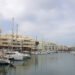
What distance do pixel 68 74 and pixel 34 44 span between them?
284 ft

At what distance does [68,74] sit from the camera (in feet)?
88.2

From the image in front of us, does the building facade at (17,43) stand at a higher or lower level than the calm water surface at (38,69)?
higher

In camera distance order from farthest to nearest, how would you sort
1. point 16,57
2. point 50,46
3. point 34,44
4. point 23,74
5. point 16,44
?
point 50,46 → point 34,44 → point 16,44 → point 16,57 → point 23,74

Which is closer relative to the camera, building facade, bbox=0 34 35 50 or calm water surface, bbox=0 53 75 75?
calm water surface, bbox=0 53 75 75

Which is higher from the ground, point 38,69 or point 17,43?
point 17,43

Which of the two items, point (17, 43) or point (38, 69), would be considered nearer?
point (38, 69)

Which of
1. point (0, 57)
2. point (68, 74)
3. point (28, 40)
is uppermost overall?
point (28, 40)

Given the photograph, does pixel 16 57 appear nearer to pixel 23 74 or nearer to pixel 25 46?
pixel 23 74

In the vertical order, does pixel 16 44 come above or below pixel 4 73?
above

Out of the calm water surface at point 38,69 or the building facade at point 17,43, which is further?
the building facade at point 17,43

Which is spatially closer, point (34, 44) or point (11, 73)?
point (11, 73)

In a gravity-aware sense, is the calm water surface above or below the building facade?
below

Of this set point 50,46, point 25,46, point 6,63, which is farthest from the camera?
point 50,46

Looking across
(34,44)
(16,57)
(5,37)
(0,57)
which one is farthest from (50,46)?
→ (0,57)
